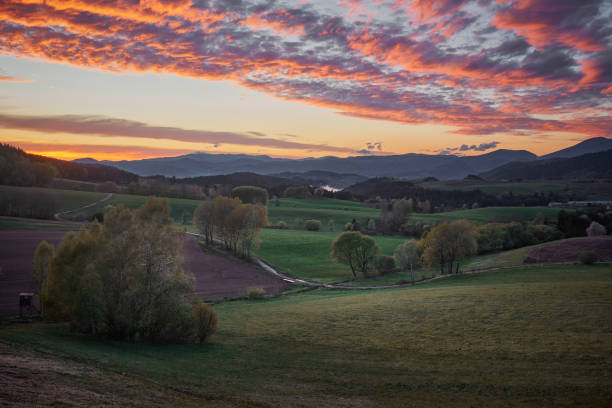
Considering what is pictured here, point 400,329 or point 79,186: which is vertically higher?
point 79,186

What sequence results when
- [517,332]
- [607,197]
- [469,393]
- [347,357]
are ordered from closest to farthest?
[469,393] → [347,357] → [517,332] → [607,197]

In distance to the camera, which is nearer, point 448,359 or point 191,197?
point 448,359

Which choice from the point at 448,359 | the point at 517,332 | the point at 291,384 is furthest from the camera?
the point at 517,332

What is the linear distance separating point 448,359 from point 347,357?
268 inches

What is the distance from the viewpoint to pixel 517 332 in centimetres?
2848

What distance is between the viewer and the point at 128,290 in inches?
1188

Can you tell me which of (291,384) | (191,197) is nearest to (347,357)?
(291,384)

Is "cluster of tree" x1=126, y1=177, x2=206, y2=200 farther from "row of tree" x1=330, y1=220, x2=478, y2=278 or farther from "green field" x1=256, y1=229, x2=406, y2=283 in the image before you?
"row of tree" x1=330, y1=220, x2=478, y2=278

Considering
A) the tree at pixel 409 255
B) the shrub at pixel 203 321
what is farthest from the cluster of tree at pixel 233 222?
the shrub at pixel 203 321

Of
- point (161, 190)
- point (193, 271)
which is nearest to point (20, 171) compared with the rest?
point (161, 190)

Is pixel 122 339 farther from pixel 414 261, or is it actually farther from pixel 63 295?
pixel 414 261

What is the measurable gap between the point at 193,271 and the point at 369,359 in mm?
47814

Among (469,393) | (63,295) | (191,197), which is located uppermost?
(191,197)

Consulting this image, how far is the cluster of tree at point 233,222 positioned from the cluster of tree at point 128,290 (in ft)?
161
